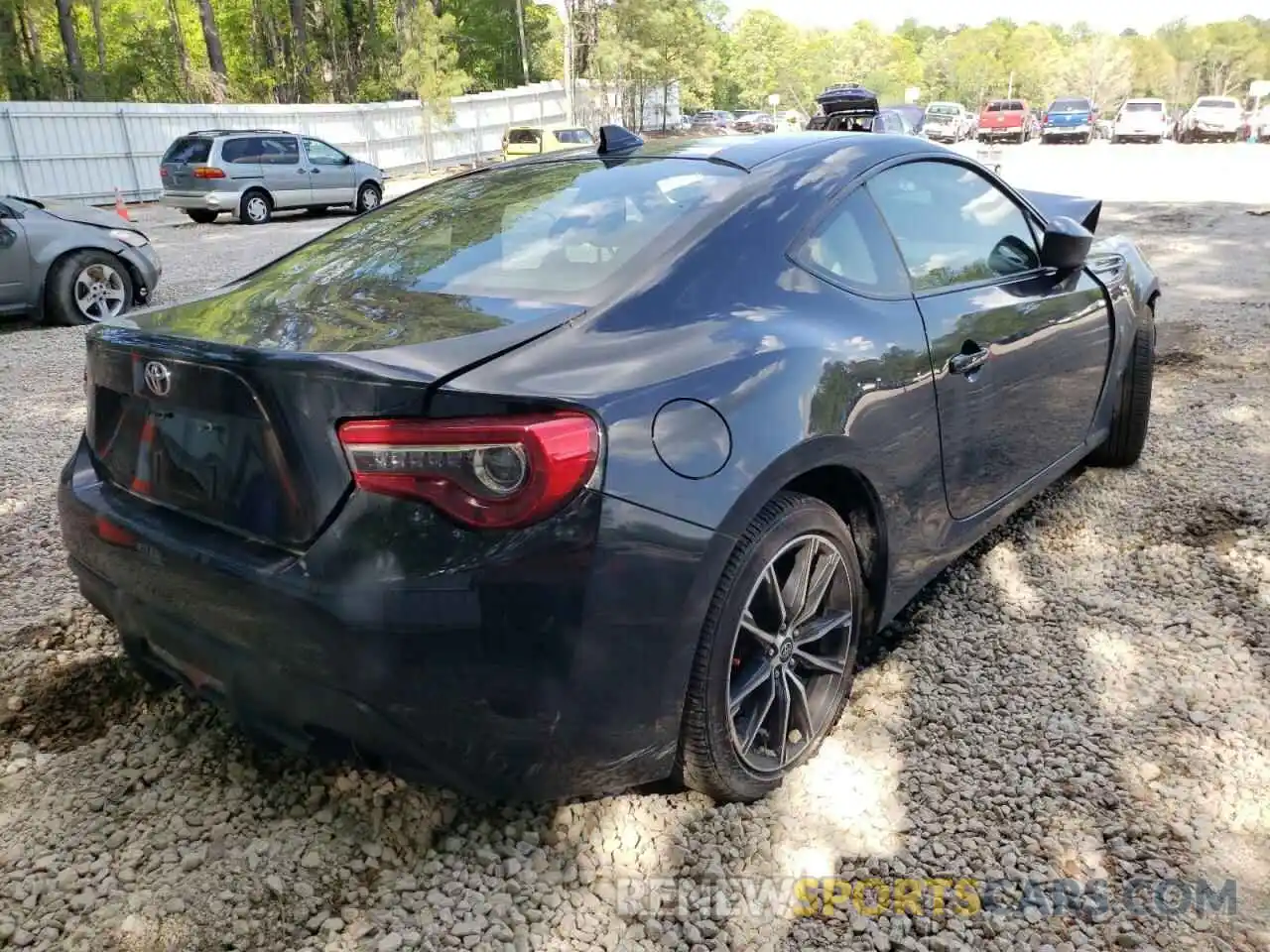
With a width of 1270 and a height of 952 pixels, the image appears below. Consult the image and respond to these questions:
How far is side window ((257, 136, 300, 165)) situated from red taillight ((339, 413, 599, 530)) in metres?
18.0

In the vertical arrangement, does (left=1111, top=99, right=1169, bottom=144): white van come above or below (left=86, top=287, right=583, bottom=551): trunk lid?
below

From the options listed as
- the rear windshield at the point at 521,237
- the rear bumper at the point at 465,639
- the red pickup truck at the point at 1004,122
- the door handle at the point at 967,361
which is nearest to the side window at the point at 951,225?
the door handle at the point at 967,361

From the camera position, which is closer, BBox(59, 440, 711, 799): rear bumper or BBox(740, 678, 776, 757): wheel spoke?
BBox(59, 440, 711, 799): rear bumper

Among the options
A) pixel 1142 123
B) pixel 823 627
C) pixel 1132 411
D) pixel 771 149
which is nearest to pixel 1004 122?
pixel 1142 123

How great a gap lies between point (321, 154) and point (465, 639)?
19107mm

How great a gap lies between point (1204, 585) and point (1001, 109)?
45.5 m

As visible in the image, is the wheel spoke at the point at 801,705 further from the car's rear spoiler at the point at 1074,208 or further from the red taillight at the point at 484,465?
the car's rear spoiler at the point at 1074,208

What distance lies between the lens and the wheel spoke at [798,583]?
7.65 feet

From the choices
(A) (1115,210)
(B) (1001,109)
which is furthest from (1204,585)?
(B) (1001,109)

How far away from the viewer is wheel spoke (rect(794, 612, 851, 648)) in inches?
95.3

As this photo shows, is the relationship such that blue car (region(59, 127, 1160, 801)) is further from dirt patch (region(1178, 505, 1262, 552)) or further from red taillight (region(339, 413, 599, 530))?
dirt patch (region(1178, 505, 1262, 552))

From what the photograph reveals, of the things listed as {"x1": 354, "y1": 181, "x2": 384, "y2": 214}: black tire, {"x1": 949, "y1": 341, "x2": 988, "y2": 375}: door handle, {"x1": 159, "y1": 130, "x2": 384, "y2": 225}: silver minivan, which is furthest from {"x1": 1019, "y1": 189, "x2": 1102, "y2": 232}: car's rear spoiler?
{"x1": 354, "y1": 181, "x2": 384, "y2": 214}: black tire

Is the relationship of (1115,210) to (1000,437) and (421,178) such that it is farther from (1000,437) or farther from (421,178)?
(421,178)

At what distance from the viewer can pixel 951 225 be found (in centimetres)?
311
